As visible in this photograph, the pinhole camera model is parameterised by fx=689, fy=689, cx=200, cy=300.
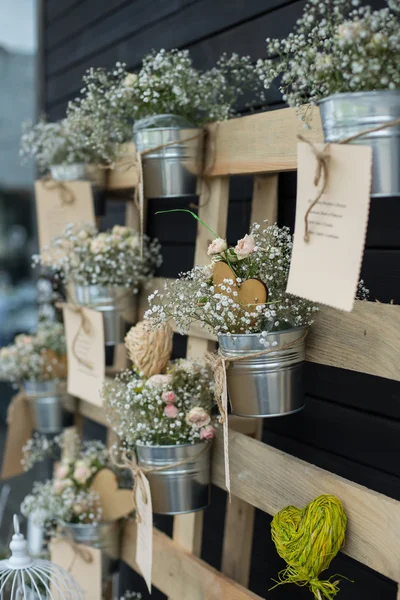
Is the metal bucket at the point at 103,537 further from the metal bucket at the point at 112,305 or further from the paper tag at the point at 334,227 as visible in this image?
the paper tag at the point at 334,227

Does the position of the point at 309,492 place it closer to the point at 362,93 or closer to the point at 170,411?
the point at 170,411

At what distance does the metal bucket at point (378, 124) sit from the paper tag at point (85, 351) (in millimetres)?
880

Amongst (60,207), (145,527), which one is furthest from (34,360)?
(145,527)

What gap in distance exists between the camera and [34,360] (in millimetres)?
1990

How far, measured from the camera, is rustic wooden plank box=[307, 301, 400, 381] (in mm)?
1014

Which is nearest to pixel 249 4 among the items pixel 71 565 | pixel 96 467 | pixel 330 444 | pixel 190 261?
pixel 190 261

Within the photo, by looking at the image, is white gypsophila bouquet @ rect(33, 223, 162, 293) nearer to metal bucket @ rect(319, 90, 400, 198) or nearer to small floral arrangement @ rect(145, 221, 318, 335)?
small floral arrangement @ rect(145, 221, 318, 335)

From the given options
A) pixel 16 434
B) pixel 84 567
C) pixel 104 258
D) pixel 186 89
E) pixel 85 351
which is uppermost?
pixel 186 89

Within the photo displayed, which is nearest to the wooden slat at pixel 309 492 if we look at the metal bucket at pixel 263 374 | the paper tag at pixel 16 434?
the metal bucket at pixel 263 374

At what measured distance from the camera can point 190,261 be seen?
1.69 m

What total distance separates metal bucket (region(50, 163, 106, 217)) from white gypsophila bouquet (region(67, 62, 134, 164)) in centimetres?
10

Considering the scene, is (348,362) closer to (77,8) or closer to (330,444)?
(330,444)

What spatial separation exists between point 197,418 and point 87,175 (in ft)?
2.38

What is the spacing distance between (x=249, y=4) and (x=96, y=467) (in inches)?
44.2
